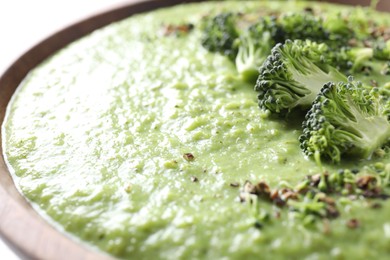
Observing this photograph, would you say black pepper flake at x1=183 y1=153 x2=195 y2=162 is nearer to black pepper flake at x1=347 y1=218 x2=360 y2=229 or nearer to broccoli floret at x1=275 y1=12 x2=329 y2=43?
black pepper flake at x1=347 y1=218 x2=360 y2=229

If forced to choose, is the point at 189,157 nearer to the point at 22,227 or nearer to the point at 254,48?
the point at 22,227

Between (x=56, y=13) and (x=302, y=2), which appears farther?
(x=56, y=13)

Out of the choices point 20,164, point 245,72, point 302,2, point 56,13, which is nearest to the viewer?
point 20,164

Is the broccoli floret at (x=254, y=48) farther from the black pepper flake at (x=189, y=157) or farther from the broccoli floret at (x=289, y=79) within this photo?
the black pepper flake at (x=189, y=157)

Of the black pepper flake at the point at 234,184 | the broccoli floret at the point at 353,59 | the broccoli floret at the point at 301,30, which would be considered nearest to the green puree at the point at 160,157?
the black pepper flake at the point at 234,184

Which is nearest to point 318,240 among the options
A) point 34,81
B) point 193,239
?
point 193,239

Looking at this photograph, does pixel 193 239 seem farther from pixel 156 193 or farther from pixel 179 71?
pixel 179 71

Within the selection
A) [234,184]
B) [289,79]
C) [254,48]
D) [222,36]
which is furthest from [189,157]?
[222,36]
